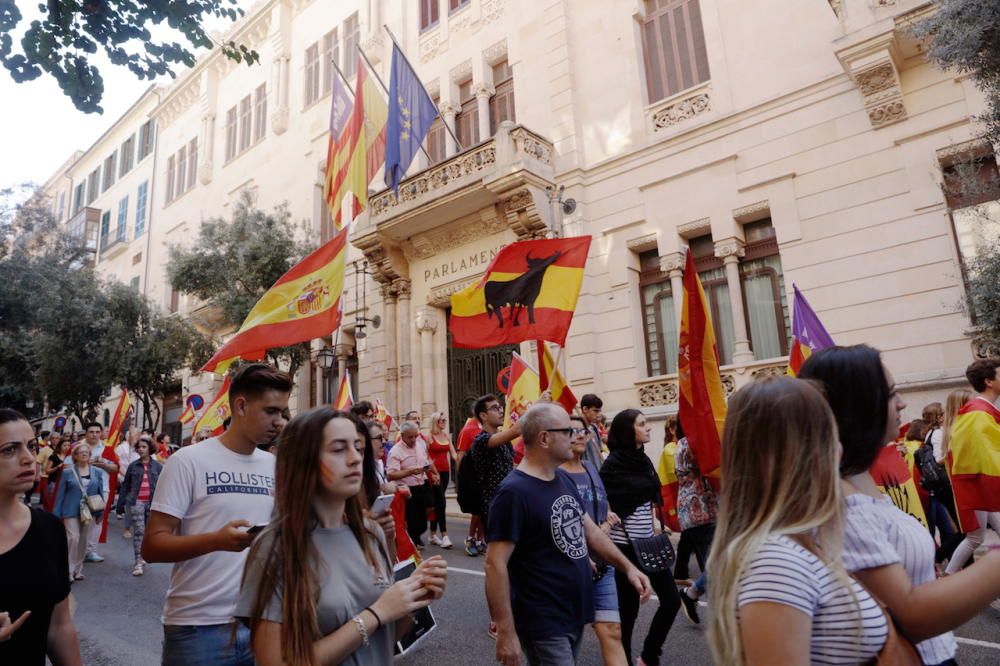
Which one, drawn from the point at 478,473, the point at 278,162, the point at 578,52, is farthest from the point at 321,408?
the point at 278,162

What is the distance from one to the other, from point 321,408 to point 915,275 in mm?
10520

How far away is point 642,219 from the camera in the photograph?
13.1 metres

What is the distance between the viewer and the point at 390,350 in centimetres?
1733

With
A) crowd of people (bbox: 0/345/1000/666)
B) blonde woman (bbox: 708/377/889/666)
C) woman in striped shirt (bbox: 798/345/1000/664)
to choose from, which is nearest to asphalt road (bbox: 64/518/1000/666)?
crowd of people (bbox: 0/345/1000/666)

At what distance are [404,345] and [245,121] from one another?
1457 cm

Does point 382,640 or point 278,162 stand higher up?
point 278,162

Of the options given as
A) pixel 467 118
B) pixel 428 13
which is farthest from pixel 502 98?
pixel 428 13

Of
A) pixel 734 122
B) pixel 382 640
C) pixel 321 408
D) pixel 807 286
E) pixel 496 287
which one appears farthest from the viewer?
pixel 734 122

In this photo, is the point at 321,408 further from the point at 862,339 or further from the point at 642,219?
the point at 642,219

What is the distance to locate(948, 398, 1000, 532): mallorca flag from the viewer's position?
426 cm

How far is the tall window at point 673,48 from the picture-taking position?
13.2 meters

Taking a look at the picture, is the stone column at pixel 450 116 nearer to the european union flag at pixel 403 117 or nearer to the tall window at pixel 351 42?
the european union flag at pixel 403 117

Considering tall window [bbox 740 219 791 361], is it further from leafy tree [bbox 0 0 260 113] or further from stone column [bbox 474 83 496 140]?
leafy tree [bbox 0 0 260 113]

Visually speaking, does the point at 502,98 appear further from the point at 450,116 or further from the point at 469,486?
the point at 469,486
